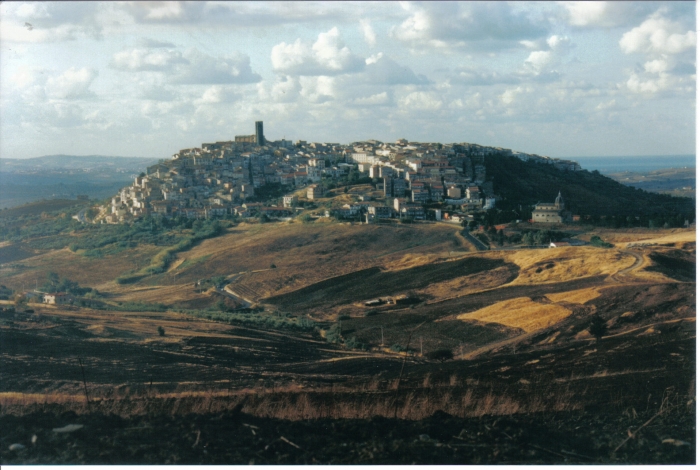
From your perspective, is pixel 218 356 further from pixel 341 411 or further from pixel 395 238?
pixel 395 238

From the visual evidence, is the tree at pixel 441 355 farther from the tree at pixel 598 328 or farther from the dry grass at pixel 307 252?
the dry grass at pixel 307 252

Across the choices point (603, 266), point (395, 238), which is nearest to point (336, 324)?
point (603, 266)

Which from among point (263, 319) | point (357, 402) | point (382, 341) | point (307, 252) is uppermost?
point (357, 402)

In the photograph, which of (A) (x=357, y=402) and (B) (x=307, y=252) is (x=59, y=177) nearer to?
(B) (x=307, y=252)

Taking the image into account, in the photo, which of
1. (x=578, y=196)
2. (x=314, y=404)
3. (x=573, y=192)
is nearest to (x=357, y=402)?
(x=314, y=404)

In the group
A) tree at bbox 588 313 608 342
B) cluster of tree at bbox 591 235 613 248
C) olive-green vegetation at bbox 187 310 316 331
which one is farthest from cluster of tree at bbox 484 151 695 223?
tree at bbox 588 313 608 342

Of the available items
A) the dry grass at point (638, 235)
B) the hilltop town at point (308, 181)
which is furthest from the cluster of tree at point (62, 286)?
the dry grass at point (638, 235)
